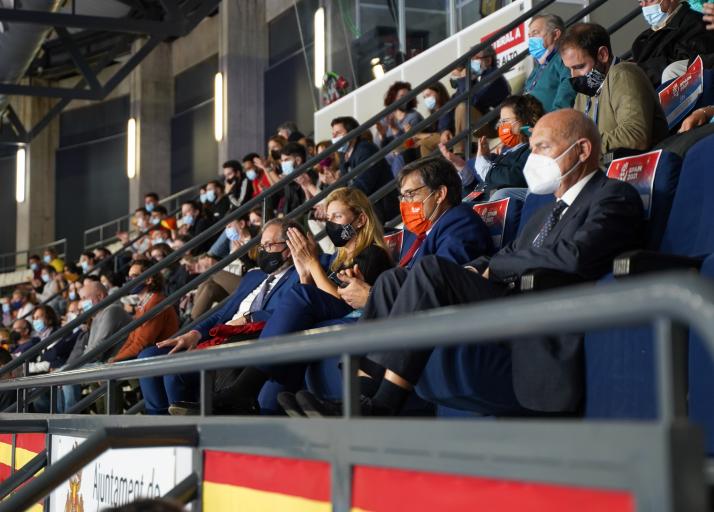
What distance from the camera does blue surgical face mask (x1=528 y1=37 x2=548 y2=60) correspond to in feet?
17.0

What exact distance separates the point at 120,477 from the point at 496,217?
5.67 ft

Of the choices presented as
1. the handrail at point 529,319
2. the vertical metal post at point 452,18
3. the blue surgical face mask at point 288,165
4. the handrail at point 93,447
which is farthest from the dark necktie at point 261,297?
the vertical metal post at point 452,18

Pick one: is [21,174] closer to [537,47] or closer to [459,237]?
[537,47]

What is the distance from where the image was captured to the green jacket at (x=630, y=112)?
3502mm

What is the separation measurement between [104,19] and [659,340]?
11044 mm

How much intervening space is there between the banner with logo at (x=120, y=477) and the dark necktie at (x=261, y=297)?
47.0 inches

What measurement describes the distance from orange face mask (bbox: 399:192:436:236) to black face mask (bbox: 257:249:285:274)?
0.83m

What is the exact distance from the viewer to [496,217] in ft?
12.3

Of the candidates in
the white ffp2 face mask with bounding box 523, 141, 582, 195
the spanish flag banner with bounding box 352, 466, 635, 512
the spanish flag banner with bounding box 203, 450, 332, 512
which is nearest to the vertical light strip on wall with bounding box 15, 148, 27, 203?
the white ffp2 face mask with bounding box 523, 141, 582, 195

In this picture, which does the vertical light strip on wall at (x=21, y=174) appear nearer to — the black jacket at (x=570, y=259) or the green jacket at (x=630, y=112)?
the green jacket at (x=630, y=112)

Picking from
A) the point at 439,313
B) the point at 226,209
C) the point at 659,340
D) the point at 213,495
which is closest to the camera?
the point at 659,340

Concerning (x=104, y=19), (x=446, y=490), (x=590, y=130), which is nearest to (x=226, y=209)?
(x=104, y=19)

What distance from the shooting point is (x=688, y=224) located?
2.66m

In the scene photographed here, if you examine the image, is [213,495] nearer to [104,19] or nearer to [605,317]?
[605,317]
